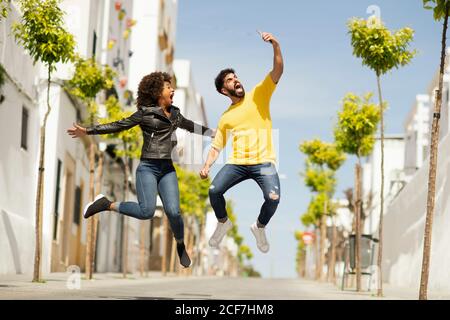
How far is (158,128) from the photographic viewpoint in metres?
10.1

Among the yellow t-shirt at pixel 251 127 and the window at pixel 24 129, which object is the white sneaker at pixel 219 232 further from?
the window at pixel 24 129

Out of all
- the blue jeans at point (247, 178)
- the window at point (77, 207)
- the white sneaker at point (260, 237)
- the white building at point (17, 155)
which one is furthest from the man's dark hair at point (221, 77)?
the window at point (77, 207)

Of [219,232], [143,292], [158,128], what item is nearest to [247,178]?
[219,232]

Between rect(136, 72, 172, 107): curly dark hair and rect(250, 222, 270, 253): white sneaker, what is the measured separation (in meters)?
1.81

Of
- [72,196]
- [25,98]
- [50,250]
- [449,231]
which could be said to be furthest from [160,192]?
[72,196]

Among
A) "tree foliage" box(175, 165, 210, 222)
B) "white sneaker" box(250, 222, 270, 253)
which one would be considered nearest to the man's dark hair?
"white sneaker" box(250, 222, 270, 253)

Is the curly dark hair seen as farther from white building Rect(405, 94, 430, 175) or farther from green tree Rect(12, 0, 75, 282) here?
white building Rect(405, 94, 430, 175)

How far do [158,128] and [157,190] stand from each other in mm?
723

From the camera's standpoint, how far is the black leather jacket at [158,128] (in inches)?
394

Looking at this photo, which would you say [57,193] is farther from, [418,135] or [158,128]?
[418,135]

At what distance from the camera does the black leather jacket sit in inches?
394

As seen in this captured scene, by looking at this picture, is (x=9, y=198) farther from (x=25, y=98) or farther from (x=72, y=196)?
(x=72, y=196)

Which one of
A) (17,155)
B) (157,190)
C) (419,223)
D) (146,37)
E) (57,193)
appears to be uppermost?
(146,37)
